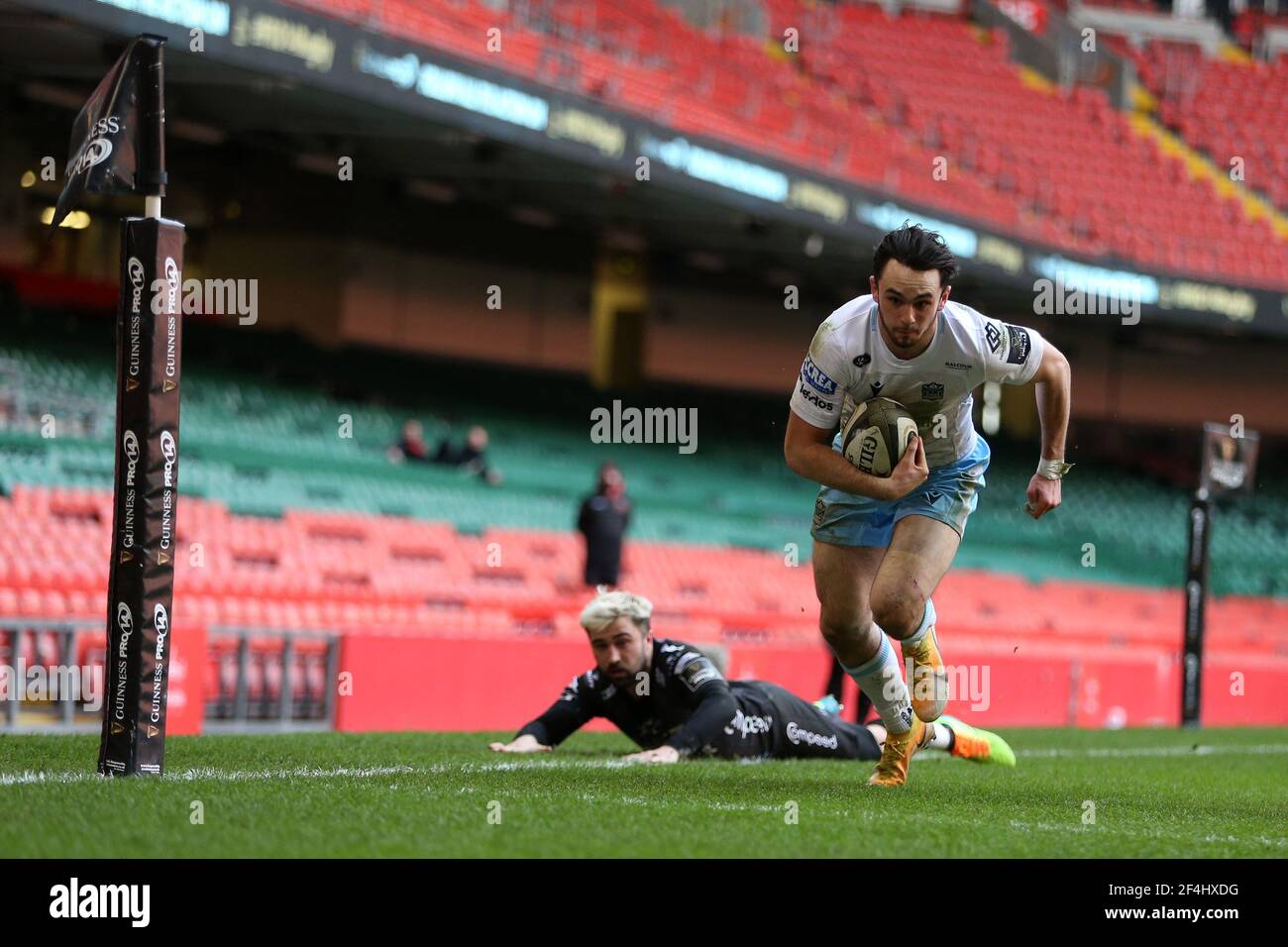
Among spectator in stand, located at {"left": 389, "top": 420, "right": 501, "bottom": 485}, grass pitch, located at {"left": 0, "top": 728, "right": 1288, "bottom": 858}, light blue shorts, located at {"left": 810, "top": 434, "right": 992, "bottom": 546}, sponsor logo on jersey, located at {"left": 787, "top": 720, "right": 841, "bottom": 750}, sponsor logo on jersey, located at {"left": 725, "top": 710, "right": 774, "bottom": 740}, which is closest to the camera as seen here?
grass pitch, located at {"left": 0, "top": 728, "right": 1288, "bottom": 858}

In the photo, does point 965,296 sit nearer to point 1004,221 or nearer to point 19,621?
point 1004,221

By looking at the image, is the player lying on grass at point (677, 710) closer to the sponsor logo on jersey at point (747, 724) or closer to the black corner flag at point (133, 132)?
the sponsor logo on jersey at point (747, 724)

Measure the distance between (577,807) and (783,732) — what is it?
315 centimetres

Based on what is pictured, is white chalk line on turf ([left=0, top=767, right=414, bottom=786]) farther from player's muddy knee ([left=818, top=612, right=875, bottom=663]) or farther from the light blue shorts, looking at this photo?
the light blue shorts

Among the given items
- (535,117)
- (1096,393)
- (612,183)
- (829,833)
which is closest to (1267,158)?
(1096,393)

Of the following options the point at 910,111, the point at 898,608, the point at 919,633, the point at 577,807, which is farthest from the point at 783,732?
the point at 910,111

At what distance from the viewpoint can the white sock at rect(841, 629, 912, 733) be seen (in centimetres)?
723

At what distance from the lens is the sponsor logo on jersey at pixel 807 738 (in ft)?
29.5

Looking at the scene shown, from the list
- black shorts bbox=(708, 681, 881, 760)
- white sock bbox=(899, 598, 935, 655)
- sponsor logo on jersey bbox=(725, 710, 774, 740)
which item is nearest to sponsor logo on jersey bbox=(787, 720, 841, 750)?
black shorts bbox=(708, 681, 881, 760)

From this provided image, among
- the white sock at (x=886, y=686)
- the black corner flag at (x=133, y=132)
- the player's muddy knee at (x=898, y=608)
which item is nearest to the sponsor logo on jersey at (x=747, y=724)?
the white sock at (x=886, y=686)

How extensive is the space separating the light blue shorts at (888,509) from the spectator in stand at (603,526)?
35.6ft

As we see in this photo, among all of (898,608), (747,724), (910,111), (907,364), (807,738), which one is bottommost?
(807,738)

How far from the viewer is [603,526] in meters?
18.0

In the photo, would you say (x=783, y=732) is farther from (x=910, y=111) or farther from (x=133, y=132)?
(x=910, y=111)
